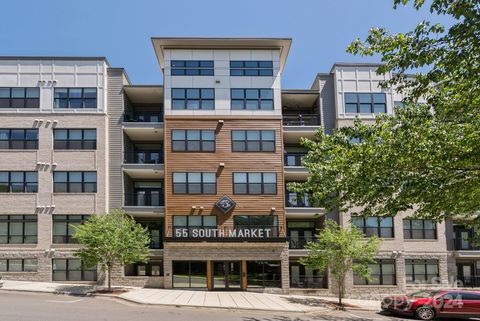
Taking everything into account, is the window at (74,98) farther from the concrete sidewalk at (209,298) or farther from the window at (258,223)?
the window at (258,223)

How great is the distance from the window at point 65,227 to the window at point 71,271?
4.44 ft

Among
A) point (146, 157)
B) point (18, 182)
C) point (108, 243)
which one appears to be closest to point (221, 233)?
point (108, 243)

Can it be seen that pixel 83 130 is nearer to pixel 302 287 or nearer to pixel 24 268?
pixel 24 268

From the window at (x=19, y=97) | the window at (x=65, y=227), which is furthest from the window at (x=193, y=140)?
the window at (x=19, y=97)

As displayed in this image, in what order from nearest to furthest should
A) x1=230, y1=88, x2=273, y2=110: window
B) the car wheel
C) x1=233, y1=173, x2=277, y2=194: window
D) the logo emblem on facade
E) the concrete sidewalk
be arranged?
the car wheel
the concrete sidewalk
the logo emblem on facade
x1=233, y1=173, x2=277, y2=194: window
x1=230, y1=88, x2=273, y2=110: window

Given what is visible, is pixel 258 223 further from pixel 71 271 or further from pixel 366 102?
pixel 71 271

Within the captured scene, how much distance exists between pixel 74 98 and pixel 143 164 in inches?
258

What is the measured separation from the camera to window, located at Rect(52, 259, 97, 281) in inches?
1242

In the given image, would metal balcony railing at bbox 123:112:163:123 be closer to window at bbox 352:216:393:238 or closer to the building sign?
the building sign

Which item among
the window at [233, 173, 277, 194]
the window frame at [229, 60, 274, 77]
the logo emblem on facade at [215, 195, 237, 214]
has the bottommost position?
the logo emblem on facade at [215, 195, 237, 214]

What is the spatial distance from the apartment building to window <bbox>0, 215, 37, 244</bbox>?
7 cm

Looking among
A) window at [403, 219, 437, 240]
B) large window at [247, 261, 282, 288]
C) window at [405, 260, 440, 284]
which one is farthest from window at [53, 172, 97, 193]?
window at [405, 260, 440, 284]

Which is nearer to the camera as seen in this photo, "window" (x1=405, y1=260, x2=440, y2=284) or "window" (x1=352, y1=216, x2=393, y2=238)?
"window" (x1=352, y1=216, x2=393, y2=238)

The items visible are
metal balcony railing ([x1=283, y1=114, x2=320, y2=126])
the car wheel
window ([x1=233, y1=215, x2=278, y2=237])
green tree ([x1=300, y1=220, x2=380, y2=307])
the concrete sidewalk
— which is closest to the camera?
the car wheel
